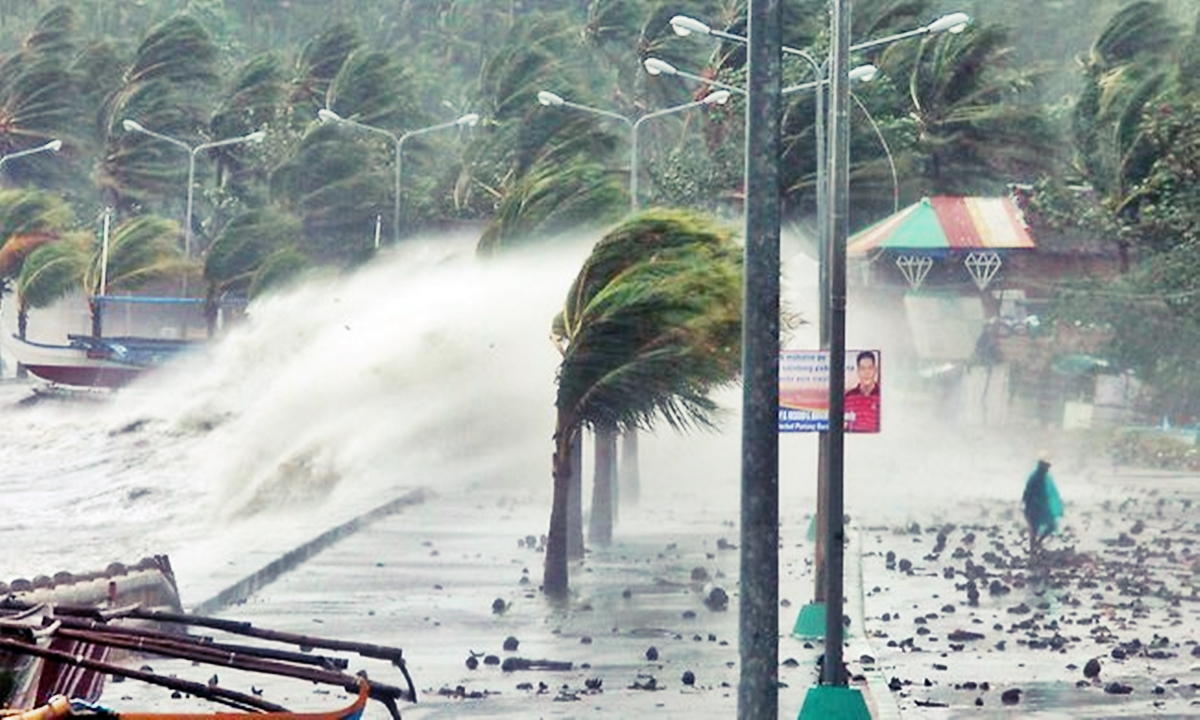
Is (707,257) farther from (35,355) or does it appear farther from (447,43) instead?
(447,43)

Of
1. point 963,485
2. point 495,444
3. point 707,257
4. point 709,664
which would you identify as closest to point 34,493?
point 495,444

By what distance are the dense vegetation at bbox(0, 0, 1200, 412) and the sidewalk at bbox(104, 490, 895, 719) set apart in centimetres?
733

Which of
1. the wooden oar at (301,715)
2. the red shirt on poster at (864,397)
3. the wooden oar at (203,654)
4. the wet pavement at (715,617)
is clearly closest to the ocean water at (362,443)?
the wet pavement at (715,617)

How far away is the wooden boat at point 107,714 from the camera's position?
8.40 meters

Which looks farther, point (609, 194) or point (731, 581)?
point (609, 194)

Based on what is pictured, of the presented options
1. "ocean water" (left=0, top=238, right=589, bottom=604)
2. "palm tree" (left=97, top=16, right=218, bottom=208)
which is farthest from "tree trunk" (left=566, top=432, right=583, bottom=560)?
"palm tree" (left=97, top=16, right=218, bottom=208)

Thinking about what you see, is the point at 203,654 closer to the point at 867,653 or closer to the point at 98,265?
the point at 867,653

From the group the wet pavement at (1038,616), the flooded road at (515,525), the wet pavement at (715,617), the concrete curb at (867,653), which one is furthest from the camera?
the flooded road at (515,525)

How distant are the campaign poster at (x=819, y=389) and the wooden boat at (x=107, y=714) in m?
12.7

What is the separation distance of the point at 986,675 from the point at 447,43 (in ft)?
471

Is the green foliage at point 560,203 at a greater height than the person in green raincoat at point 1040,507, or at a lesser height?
greater

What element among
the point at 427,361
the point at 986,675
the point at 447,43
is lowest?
the point at 986,675

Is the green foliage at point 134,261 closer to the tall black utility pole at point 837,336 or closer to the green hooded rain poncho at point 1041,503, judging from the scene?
the green hooded rain poncho at point 1041,503

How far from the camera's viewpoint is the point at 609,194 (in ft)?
147
